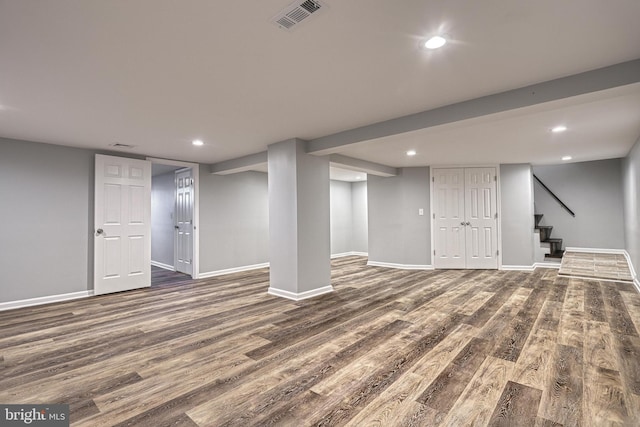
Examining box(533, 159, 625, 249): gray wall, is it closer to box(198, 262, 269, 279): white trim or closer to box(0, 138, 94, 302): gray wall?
box(198, 262, 269, 279): white trim

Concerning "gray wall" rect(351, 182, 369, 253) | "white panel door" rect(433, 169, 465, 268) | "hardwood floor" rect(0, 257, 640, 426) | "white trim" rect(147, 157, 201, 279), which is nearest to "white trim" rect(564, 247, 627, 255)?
Answer: "white panel door" rect(433, 169, 465, 268)

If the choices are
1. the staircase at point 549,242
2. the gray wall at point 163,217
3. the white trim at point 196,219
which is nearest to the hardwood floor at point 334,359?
the white trim at point 196,219

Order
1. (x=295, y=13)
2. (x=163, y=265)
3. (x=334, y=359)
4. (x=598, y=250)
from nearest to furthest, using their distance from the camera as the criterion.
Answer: (x=295, y=13)
(x=334, y=359)
(x=163, y=265)
(x=598, y=250)

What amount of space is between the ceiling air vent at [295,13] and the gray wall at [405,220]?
17.3ft

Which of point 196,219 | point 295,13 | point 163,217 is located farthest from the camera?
point 163,217

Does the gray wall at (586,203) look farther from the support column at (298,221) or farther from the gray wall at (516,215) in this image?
the support column at (298,221)

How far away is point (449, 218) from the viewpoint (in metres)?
6.40

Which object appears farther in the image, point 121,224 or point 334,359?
point 121,224

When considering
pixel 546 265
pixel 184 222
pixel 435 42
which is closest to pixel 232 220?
pixel 184 222

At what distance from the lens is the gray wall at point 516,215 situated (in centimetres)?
609

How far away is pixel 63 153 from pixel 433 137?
525 centimetres

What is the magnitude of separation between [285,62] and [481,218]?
5.63m

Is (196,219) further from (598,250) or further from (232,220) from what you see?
(598,250)

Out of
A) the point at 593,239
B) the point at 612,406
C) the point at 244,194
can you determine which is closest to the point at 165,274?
the point at 244,194
